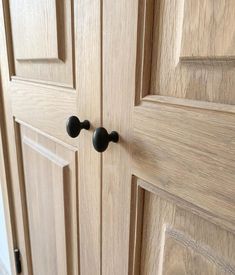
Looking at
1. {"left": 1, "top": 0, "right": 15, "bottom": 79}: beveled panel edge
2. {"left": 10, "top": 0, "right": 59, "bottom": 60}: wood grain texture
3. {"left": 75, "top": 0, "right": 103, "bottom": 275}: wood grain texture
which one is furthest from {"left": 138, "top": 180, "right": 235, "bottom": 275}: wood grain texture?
{"left": 1, "top": 0, "right": 15, "bottom": 79}: beveled panel edge

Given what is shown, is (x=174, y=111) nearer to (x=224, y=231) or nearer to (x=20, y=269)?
(x=224, y=231)

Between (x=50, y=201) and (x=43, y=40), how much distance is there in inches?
16.8

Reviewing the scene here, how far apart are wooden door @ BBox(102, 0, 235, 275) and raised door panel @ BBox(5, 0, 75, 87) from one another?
0.13m

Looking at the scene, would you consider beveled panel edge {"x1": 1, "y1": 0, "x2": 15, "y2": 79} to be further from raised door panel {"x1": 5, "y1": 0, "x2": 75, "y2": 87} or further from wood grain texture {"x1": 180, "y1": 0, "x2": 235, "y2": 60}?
wood grain texture {"x1": 180, "y1": 0, "x2": 235, "y2": 60}

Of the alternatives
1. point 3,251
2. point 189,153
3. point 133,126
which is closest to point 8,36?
point 133,126

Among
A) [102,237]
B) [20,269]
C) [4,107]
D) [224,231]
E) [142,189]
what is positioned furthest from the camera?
[20,269]

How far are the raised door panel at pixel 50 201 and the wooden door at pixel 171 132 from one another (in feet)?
0.58

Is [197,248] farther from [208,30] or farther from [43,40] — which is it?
[43,40]

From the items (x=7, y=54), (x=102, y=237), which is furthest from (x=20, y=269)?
(x=7, y=54)

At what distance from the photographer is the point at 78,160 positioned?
1.90 ft

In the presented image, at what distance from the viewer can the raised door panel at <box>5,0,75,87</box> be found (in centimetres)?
53

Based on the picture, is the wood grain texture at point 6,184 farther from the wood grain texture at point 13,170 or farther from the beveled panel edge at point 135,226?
the beveled panel edge at point 135,226

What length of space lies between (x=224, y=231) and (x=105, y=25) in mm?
355

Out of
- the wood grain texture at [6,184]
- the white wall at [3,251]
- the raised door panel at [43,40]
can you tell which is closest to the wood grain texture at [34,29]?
the raised door panel at [43,40]
